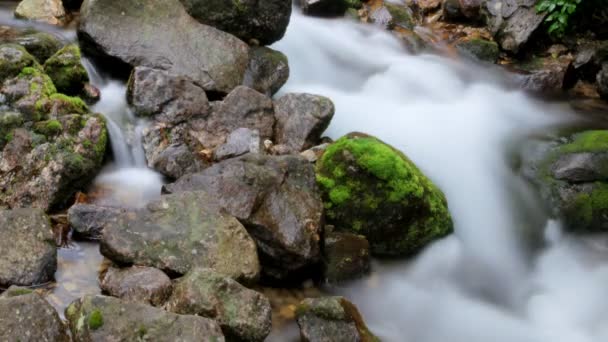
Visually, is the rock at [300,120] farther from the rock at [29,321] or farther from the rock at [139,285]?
the rock at [29,321]

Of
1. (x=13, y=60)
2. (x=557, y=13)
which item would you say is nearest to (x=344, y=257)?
(x=13, y=60)

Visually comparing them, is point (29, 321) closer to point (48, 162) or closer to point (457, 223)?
point (48, 162)

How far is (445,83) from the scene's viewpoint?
9.79 metres

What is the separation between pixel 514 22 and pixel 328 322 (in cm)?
914

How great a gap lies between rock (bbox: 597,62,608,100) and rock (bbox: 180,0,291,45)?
544cm

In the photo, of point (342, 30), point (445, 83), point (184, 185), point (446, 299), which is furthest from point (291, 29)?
point (446, 299)

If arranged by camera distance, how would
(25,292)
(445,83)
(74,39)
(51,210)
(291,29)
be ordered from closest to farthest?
(25,292)
(51,210)
(74,39)
(445,83)
(291,29)

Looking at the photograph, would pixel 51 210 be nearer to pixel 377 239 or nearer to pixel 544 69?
pixel 377 239

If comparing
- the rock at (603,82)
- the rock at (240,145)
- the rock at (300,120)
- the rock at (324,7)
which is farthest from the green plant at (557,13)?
the rock at (240,145)

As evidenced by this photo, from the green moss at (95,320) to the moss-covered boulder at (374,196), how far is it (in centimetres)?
269

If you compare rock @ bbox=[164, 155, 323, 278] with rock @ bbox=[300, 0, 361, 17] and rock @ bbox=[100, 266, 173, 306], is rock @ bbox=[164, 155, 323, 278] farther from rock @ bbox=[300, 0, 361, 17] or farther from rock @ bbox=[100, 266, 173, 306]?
rock @ bbox=[300, 0, 361, 17]

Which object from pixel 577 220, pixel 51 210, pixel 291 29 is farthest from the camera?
pixel 291 29

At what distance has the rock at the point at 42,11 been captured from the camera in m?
8.14

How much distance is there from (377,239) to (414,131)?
2546 millimetres
